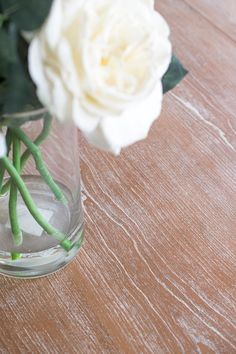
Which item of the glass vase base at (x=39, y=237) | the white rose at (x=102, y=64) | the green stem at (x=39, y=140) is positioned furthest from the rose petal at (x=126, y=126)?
the glass vase base at (x=39, y=237)

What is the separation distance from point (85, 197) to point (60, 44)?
1.20 feet

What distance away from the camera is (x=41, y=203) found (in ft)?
2.31

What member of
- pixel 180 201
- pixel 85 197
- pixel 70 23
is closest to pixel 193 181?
pixel 180 201

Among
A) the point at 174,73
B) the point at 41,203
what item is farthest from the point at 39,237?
the point at 174,73

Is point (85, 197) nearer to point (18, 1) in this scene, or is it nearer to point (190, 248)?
point (190, 248)

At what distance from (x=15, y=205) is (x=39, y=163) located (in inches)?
2.0

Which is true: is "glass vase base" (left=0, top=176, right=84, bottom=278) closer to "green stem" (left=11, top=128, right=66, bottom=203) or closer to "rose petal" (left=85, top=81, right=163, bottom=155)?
"green stem" (left=11, top=128, right=66, bottom=203)

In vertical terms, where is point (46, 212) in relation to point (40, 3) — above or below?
below

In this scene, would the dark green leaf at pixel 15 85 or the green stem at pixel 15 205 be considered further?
the green stem at pixel 15 205

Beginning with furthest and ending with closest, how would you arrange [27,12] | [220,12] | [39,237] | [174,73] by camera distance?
[220,12] → [39,237] → [174,73] → [27,12]

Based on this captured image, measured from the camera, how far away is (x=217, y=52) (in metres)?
1.00

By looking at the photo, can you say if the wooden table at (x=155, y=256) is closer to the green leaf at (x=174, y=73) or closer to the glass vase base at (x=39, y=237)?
the glass vase base at (x=39, y=237)

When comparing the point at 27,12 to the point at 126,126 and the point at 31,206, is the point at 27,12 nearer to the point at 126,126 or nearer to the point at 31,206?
the point at 126,126

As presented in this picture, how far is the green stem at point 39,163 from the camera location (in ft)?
1.96
